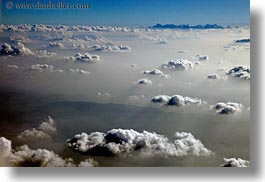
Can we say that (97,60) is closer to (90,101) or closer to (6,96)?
(90,101)

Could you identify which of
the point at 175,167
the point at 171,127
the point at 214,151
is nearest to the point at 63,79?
the point at 171,127

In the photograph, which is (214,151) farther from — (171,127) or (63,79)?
(63,79)

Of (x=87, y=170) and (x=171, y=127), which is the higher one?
(x=171, y=127)

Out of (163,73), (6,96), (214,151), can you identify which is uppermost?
(163,73)

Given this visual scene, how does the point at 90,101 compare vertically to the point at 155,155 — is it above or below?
above

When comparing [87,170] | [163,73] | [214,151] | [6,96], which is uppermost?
[163,73]

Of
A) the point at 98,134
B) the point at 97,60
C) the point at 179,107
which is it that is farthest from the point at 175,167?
the point at 97,60
